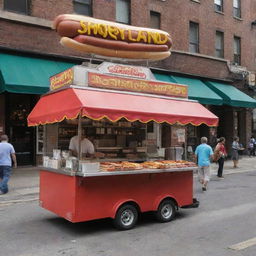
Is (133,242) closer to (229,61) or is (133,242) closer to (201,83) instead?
(201,83)

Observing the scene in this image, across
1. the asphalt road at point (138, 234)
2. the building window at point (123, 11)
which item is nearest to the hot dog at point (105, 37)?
the asphalt road at point (138, 234)

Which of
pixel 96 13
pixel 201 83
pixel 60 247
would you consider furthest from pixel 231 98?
pixel 60 247

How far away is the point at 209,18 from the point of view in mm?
22953

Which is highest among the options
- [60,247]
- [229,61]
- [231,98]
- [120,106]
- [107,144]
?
[229,61]

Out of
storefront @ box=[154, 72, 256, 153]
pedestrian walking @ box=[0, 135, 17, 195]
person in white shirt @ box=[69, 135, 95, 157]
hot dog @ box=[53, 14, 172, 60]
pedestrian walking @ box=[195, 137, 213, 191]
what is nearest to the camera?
person in white shirt @ box=[69, 135, 95, 157]

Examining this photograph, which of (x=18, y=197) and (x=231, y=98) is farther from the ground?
(x=231, y=98)

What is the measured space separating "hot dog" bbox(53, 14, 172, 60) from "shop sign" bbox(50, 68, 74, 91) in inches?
36.7

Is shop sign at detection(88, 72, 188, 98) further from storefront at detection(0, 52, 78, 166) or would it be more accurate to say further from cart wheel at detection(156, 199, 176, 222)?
storefront at detection(0, 52, 78, 166)

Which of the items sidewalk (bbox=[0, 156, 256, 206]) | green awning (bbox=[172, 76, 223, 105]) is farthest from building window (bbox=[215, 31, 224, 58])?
sidewalk (bbox=[0, 156, 256, 206])

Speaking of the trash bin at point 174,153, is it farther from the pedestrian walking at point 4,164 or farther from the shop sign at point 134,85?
the pedestrian walking at point 4,164

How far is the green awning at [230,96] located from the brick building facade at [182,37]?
65 centimetres

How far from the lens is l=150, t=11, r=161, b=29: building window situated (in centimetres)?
1983

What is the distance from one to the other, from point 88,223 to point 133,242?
155 cm

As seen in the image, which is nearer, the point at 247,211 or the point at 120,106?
the point at 120,106
